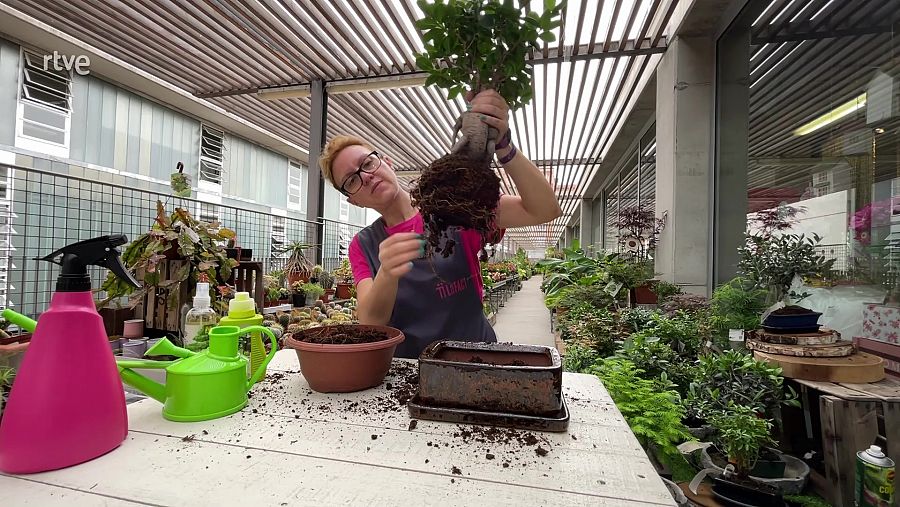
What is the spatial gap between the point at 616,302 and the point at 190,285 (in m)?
3.92

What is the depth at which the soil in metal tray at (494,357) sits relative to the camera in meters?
0.92

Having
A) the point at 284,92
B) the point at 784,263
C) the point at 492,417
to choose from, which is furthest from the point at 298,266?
the point at 784,263

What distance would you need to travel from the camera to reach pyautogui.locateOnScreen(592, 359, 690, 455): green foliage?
4.86ft

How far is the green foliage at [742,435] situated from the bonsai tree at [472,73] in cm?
138

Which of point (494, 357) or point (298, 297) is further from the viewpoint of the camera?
point (298, 297)

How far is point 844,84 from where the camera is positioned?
2.12 meters

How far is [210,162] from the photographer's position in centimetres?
773

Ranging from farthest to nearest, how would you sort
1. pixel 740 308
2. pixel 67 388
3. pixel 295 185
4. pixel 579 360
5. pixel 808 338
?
1. pixel 295 185
2. pixel 579 360
3. pixel 740 308
4. pixel 808 338
5. pixel 67 388

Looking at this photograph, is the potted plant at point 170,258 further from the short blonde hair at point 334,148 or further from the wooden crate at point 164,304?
the short blonde hair at point 334,148

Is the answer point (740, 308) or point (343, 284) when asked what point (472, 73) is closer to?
point (740, 308)

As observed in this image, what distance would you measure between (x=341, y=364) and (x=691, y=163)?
3.81m

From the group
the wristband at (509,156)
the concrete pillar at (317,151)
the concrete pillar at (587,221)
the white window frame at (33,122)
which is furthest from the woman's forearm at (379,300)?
the concrete pillar at (587,221)

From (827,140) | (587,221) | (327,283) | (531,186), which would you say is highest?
(587,221)

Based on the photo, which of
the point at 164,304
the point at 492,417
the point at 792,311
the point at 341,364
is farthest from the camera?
the point at 164,304
